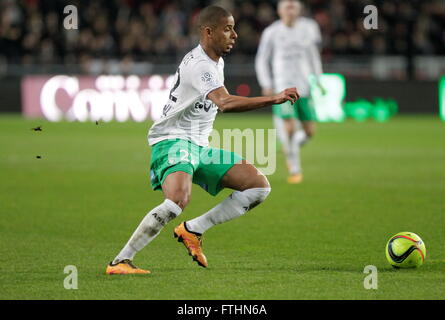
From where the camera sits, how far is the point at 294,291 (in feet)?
19.1

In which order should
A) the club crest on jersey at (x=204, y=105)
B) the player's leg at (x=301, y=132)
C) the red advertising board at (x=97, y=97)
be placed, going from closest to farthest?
the club crest on jersey at (x=204, y=105), the player's leg at (x=301, y=132), the red advertising board at (x=97, y=97)

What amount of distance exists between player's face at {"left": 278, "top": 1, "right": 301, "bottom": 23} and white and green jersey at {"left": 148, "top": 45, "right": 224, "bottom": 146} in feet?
20.5

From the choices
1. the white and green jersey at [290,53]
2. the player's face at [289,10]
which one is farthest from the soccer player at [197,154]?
the white and green jersey at [290,53]

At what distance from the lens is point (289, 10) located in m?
13.0

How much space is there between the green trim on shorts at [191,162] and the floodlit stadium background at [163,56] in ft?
57.9

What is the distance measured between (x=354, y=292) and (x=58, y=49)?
21.8m

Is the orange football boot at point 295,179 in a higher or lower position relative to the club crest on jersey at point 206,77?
lower

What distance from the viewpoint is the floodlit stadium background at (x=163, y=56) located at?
2456 cm

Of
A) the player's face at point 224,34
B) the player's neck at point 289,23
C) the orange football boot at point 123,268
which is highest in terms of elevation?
the player's neck at point 289,23

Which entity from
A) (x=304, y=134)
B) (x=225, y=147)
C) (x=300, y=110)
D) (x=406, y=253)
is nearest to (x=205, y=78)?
(x=406, y=253)

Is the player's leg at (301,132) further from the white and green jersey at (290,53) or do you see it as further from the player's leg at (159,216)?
the player's leg at (159,216)

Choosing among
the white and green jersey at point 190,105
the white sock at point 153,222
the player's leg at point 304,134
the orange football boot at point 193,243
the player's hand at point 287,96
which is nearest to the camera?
the player's hand at point 287,96

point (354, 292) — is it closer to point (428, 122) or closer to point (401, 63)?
point (428, 122)

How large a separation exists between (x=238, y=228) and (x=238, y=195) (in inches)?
80.8
